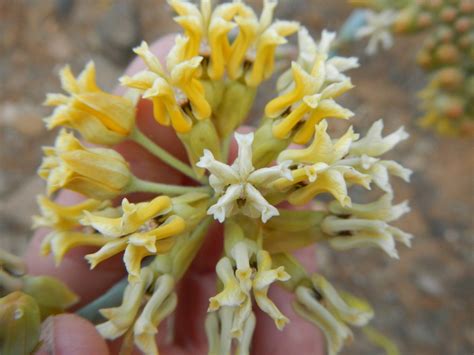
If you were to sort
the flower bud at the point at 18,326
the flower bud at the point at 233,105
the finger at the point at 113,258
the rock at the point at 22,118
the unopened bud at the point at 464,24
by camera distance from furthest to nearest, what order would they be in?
the rock at the point at 22,118 → the unopened bud at the point at 464,24 → the finger at the point at 113,258 → the flower bud at the point at 233,105 → the flower bud at the point at 18,326

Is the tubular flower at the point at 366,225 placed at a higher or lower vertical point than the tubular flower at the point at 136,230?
lower

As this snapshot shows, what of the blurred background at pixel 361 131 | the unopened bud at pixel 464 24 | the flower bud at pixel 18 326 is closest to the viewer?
the flower bud at pixel 18 326

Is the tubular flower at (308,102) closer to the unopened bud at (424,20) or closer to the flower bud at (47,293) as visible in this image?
the flower bud at (47,293)

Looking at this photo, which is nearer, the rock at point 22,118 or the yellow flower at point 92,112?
the yellow flower at point 92,112

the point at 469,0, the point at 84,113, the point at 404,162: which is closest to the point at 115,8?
the point at 404,162

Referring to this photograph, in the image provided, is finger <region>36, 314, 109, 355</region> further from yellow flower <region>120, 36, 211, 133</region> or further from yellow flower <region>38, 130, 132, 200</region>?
yellow flower <region>120, 36, 211, 133</region>

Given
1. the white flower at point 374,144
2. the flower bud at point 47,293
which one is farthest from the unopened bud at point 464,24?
the flower bud at point 47,293

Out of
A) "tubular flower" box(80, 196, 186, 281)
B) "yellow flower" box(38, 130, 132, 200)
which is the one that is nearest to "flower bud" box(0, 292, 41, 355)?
"tubular flower" box(80, 196, 186, 281)
